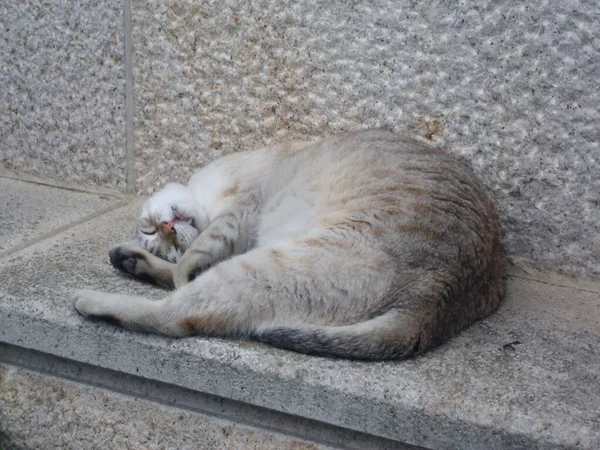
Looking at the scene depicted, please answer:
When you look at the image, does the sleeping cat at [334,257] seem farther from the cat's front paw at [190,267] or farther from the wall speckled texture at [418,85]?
the wall speckled texture at [418,85]

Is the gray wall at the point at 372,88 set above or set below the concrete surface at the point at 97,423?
above

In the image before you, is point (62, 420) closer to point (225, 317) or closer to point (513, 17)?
point (225, 317)

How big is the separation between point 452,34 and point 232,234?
1.15 meters

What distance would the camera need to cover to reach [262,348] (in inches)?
89.6

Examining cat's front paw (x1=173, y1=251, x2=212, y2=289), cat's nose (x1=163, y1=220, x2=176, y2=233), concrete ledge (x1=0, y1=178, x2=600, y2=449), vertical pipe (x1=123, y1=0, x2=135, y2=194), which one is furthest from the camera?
vertical pipe (x1=123, y1=0, x2=135, y2=194)

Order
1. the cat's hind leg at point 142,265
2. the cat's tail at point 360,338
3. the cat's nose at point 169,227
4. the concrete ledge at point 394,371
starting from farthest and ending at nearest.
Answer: the cat's nose at point 169,227
the cat's hind leg at point 142,265
the cat's tail at point 360,338
the concrete ledge at point 394,371

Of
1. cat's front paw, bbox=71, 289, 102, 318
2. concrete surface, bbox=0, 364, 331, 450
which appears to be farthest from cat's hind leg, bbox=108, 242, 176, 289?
concrete surface, bbox=0, 364, 331, 450

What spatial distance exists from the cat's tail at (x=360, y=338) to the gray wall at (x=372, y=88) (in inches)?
39.2

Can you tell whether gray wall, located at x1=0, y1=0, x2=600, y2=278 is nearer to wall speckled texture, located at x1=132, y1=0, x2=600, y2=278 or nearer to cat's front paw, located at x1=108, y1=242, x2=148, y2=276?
wall speckled texture, located at x1=132, y1=0, x2=600, y2=278

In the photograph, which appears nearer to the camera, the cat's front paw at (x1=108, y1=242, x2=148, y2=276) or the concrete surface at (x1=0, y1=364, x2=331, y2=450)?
the concrete surface at (x1=0, y1=364, x2=331, y2=450)

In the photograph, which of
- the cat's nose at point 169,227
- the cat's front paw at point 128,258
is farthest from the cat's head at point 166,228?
the cat's front paw at point 128,258

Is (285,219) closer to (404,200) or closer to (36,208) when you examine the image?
(404,200)

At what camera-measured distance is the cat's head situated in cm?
288

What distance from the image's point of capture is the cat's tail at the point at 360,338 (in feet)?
7.13
